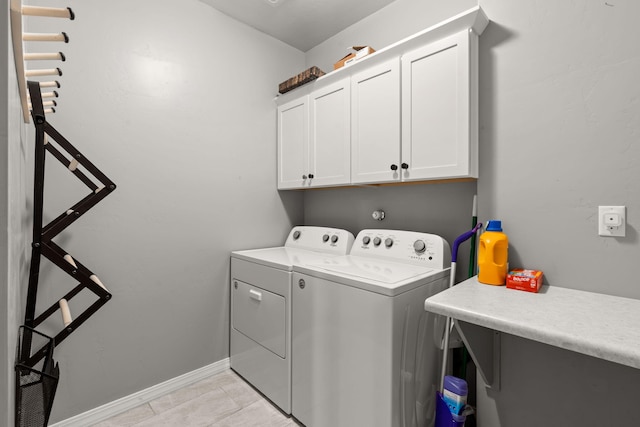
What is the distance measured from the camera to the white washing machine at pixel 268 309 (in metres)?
1.72

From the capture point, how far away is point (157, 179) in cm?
190

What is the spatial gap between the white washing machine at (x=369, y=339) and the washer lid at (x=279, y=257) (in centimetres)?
13

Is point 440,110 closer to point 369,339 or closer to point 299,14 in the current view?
point 369,339

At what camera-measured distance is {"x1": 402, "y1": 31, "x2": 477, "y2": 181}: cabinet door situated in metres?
1.47

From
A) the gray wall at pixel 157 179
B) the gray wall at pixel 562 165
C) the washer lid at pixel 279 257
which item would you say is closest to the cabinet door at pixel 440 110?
the gray wall at pixel 562 165

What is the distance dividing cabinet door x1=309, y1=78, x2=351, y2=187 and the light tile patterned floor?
1529mm

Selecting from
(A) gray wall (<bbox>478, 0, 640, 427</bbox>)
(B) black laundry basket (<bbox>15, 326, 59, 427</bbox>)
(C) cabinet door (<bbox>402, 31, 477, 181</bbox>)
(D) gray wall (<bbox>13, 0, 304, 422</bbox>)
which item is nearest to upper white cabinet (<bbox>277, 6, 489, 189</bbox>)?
(C) cabinet door (<bbox>402, 31, 477, 181</bbox>)

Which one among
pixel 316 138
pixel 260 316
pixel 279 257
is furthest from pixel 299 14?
pixel 260 316

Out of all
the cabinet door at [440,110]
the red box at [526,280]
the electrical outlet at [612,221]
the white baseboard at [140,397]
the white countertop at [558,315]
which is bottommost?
the white baseboard at [140,397]

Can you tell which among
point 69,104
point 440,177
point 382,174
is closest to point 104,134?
point 69,104

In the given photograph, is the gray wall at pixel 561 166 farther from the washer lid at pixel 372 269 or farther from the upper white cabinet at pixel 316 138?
the upper white cabinet at pixel 316 138

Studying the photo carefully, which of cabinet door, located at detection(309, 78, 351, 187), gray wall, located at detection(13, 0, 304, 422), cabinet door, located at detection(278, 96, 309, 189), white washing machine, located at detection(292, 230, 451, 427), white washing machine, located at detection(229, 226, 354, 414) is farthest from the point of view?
cabinet door, located at detection(278, 96, 309, 189)

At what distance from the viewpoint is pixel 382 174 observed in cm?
183

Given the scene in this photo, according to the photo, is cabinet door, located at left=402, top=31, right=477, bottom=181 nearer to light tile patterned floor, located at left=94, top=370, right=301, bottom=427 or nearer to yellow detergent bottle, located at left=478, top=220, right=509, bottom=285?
yellow detergent bottle, located at left=478, top=220, right=509, bottom=285
